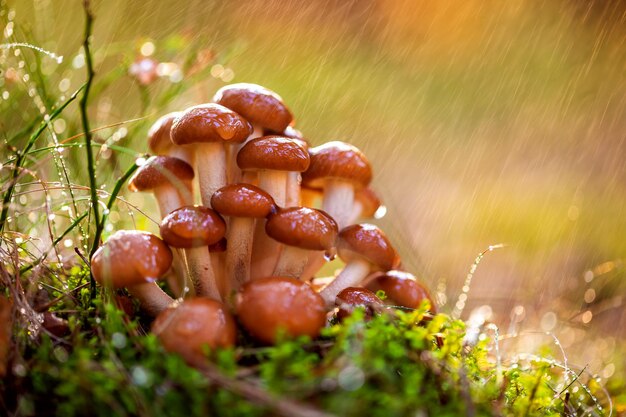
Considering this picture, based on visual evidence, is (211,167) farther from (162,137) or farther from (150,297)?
(150,297)

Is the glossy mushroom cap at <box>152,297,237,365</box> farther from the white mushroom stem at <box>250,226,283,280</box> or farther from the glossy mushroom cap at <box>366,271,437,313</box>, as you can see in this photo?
the glossy mushroom cap at <box>366,271,437,313</box>

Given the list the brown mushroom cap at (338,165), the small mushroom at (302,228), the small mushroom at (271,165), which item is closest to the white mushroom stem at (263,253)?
the small mushroom at (271,165)

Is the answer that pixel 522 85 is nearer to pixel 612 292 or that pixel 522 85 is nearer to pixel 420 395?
pixel 612 292

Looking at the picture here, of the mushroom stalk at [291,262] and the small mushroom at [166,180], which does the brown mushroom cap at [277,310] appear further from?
the small mushroom at [166,180]

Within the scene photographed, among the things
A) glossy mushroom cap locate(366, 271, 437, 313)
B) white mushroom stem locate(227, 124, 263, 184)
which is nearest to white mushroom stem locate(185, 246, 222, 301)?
white mushroom stem locate(227, 124, 263, 184)

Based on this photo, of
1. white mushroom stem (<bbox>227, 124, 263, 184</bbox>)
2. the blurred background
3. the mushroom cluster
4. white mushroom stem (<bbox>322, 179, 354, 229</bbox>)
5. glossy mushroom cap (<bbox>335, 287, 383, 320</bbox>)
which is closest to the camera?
the mushroom cluster

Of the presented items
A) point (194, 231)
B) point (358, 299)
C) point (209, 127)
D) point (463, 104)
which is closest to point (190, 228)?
point (194, 231)

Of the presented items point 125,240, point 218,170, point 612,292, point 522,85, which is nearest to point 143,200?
point 218,170
